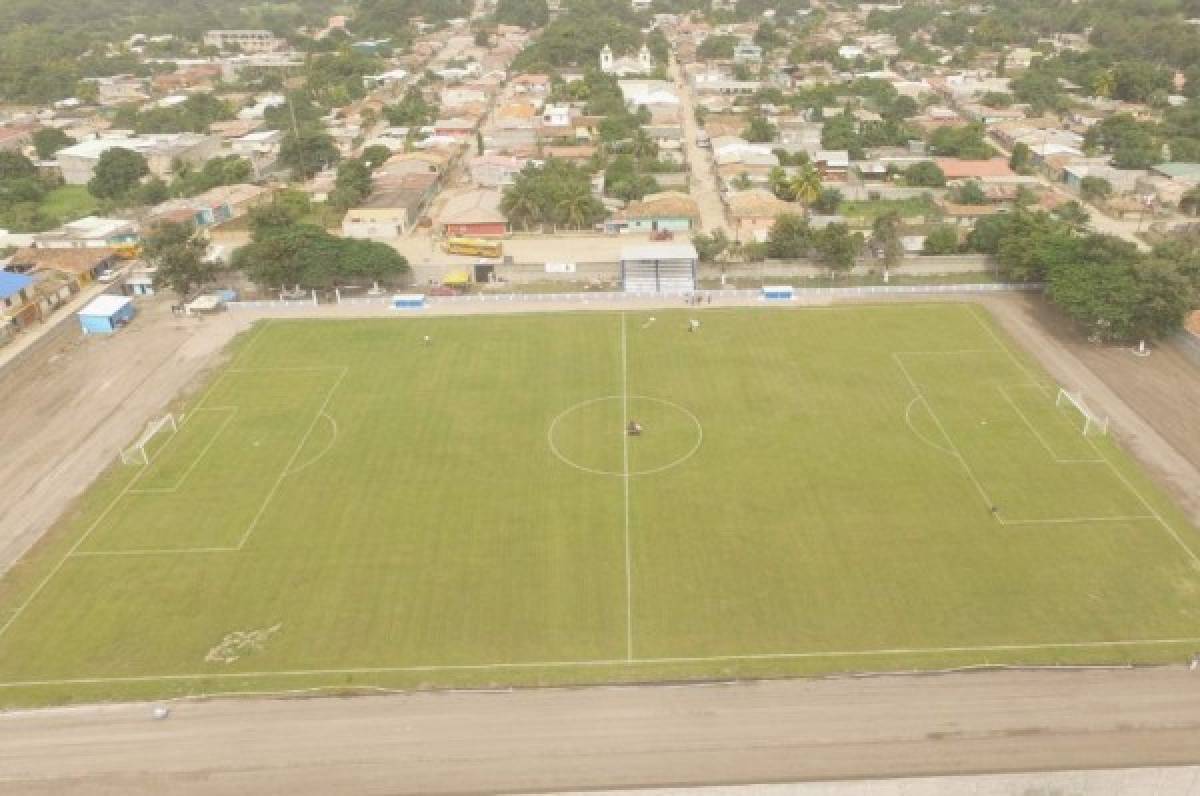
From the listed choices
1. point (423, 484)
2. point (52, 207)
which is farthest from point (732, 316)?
point (52, 207)

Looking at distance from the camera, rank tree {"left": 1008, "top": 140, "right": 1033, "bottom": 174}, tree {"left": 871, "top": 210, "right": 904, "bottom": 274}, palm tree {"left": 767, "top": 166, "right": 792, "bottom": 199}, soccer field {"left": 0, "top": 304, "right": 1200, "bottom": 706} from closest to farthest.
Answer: soccer field {"left": 0, "top": 304, "right": 1200, "bottom": 706}
tree {"left": 871, "top": 210, "right": 904, "bottom": 274}
palm tree {"left": 767, "top": 166, "right": 792, "bottom": 199}
tree {"left": 1008, "top": 140, "right": 1033, "bottom": 174}

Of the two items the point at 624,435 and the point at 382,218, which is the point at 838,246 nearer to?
the point at 624,435

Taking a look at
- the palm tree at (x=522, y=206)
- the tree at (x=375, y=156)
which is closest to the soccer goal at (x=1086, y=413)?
the palm tree at (x=522, y=206)

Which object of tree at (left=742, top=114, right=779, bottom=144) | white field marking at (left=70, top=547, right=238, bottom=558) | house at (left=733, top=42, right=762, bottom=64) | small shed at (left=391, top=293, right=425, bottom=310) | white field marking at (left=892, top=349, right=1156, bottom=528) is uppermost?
house at (left=733, top=42, right=762, bottom=64)

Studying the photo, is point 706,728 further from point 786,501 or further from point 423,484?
point 423,484

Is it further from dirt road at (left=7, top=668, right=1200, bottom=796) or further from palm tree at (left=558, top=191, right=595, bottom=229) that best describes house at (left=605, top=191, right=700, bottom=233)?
dirt road at (left=7, top=668, right=1200, bottom=796)

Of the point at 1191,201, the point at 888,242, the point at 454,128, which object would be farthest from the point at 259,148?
the point at 1191,201

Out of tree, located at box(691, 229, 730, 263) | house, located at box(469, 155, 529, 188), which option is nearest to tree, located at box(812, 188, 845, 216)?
tree, located at box(691, 229, 730, 263)
